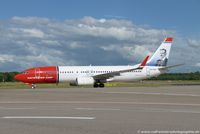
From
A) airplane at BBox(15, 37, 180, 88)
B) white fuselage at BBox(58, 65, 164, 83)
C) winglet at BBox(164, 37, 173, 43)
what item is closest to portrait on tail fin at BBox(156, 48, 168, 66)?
airplane at BBox(15, 37, 180, 88)

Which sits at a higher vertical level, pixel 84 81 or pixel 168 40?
pixel 168 40

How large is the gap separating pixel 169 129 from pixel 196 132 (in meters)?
0.70

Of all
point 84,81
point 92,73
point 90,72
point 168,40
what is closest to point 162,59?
point 168,40

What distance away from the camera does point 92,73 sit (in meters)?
50.4

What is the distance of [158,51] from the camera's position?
53.8 metres

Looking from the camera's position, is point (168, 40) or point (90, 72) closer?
point (90, 72)

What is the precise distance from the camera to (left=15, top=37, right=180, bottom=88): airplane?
1938 inches

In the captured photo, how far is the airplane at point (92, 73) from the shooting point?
4922 centimetres

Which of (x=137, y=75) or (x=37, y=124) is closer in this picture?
(x=37, y=124)

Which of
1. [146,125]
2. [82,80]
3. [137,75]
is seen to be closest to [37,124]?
[146,125]

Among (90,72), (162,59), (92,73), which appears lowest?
(92,73)

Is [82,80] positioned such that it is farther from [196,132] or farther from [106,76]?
[196,132]

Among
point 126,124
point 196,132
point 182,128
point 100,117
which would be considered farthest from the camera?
point 100,117

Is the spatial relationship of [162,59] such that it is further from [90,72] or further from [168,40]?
[90,72]
